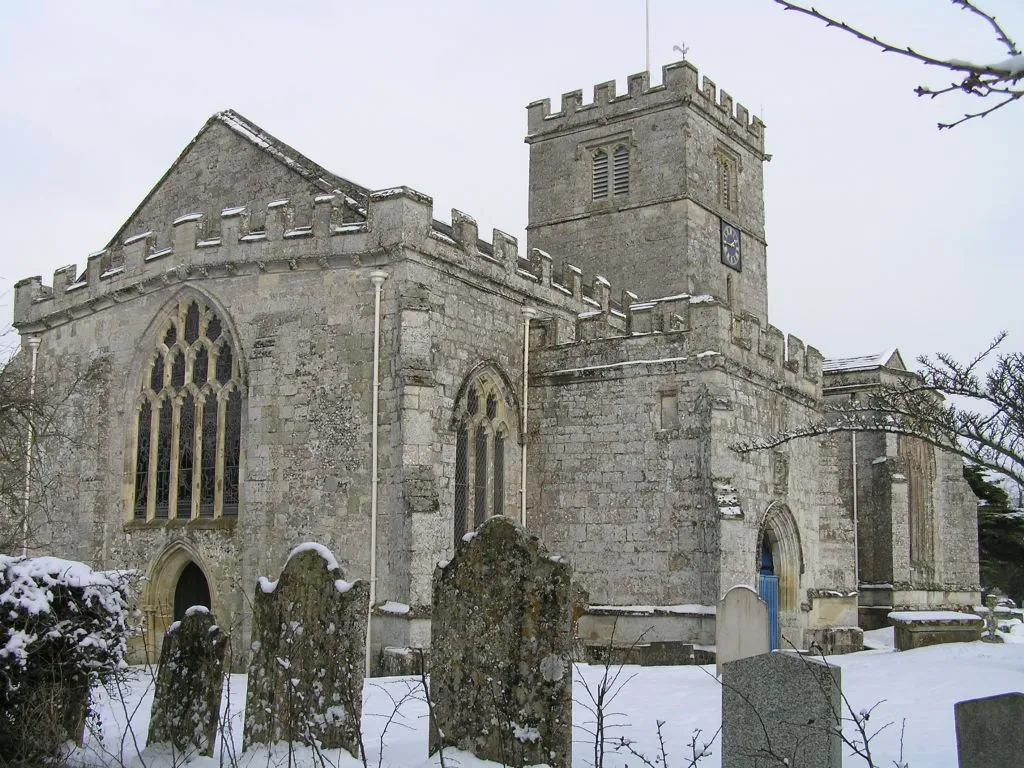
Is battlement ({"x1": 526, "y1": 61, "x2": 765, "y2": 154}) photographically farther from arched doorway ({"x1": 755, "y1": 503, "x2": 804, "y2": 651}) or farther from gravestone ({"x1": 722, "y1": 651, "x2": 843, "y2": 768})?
gravestone ({"x1": 722, "y1": 651, "x2": 843, "y2": 768})

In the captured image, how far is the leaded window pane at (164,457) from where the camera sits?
17469 millimetres

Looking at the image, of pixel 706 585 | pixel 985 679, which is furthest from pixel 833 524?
pixel 985 679

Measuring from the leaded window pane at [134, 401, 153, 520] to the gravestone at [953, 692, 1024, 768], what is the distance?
14.3 meters

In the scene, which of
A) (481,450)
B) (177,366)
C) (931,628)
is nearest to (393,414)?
(481,450)

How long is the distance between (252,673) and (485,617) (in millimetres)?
1907

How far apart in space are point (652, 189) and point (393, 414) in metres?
13.4

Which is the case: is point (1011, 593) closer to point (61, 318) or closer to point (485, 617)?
point (61, 318)

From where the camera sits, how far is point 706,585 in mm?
16062

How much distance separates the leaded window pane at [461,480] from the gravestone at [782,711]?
9792 millimetres

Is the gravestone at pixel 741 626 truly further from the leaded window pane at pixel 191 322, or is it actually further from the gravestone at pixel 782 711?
the leaded window pane at pixel 191 322

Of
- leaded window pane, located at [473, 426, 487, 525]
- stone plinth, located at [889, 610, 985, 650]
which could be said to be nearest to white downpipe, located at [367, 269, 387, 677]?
leaded window pane, located at [473, 426, 487, 525]

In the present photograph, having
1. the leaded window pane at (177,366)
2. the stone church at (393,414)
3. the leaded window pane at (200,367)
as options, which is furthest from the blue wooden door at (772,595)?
the leaded window pane at (177,366)

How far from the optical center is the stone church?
51.3ft

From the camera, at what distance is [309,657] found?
25.8ft
